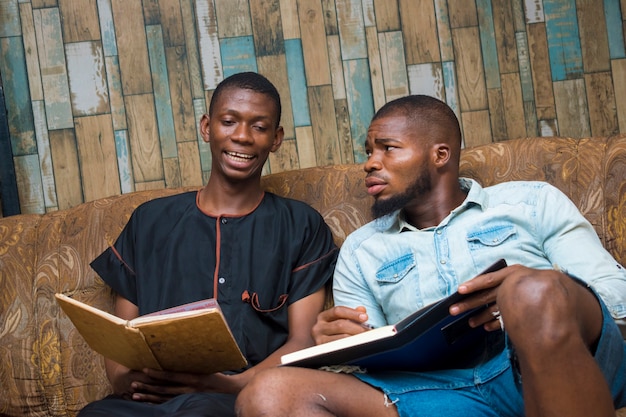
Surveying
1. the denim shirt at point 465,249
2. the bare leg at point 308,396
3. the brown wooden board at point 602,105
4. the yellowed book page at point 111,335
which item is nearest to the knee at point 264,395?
the bare leg at point 308,396

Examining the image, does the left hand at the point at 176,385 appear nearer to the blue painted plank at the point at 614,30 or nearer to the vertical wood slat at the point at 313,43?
the vertical wood slat at the point at 313,43

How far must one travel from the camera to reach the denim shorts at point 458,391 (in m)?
1.66

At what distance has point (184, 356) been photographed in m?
Answer: 1.81

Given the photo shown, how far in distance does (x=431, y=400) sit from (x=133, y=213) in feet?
3.66

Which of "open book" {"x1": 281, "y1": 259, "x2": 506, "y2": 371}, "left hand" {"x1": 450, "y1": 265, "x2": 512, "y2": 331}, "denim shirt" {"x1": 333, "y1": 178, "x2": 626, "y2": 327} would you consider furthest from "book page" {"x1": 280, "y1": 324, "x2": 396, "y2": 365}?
"denim shirt" {"x1": 333, "y1": 178, "x2": 626, "y2": 327}

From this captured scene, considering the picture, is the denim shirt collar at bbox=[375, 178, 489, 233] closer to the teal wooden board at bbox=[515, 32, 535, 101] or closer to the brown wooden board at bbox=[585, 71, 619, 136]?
the teal wooden board at bbox=[515, 32, 535, 101]

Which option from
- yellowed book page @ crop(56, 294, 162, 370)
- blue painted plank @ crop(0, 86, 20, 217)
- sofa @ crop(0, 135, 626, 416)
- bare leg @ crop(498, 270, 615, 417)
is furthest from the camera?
blue painted plank @ crop(0, 86, 20, 217)

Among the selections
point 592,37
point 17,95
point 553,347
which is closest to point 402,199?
point 553,347

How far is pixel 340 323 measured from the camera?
176cm

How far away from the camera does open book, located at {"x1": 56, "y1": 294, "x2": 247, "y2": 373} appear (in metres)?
1.64

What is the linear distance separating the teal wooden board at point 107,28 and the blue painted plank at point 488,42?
4.91ft

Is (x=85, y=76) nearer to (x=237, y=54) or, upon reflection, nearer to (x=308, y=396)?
(x=237, y=54)

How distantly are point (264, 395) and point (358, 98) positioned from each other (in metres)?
1.92

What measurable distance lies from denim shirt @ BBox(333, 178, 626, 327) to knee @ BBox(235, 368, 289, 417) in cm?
51
